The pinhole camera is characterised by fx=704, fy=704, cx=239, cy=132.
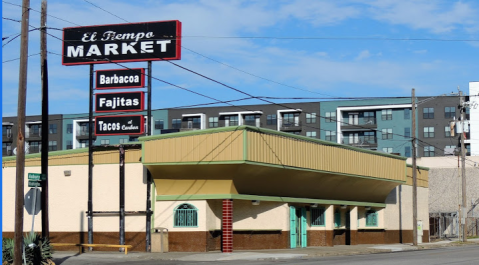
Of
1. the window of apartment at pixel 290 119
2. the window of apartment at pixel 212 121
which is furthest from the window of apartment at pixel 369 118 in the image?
the window of apartment at pixel 212 121

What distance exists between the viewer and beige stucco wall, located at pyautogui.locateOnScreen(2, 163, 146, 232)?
36750mm

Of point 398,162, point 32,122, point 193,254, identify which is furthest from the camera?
point 32,122

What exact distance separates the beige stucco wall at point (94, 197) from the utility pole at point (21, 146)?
14114 millimetres

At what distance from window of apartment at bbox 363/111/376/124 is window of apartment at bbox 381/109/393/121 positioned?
139 centimetres

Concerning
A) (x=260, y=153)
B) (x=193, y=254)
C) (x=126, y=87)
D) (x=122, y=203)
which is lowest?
(x=193, y=254)

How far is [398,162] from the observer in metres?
49.9

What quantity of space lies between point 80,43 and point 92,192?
26.4 feet

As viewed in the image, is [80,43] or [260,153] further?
[80,43]

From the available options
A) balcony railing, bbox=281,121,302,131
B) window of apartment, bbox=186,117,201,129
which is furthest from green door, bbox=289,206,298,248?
window of apartment, bbox=186,117,201,129

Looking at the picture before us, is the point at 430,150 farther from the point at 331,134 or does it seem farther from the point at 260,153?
the point at 260,153

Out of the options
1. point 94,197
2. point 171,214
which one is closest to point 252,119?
point 94,197

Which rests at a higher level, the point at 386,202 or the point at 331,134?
the point at 331,134

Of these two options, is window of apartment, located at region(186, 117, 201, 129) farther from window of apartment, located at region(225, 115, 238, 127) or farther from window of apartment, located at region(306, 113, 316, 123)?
window of apartment, located at region(306, 113, 316, 123)

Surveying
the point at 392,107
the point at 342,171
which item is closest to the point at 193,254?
the point at 342,171
